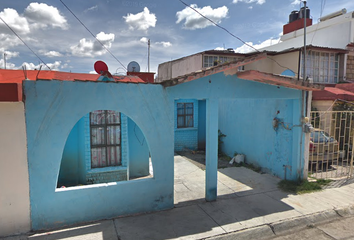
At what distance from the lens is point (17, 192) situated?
4367mm

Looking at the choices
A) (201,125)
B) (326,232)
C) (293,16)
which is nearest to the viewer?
(326,232)

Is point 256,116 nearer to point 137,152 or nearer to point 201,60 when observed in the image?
point 137,152

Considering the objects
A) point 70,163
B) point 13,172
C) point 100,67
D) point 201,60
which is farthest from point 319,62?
point 13,172

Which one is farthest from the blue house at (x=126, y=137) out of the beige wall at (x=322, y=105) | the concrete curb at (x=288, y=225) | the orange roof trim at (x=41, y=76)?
the beige wall at (x=322, y=105)

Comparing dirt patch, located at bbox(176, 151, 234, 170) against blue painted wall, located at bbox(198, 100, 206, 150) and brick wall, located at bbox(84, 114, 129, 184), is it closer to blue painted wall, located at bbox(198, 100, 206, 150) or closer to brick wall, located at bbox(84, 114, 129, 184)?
blue painted wall, located at bbox(198, 100, 206, 150)

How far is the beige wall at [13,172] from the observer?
13.9 ft

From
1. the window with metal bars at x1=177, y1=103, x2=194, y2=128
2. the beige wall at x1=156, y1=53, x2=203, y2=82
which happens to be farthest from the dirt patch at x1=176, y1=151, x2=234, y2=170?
the beige wall at x1=156, y1=53, x2=203, y2=82

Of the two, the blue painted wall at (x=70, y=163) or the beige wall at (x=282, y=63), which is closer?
the blue painted wall at (x=70, y=163)

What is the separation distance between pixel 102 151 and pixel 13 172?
2.66 meters

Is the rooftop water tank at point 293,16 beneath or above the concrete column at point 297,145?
above

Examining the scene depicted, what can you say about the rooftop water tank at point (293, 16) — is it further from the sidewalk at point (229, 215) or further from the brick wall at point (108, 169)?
the brick wall at point (108, 169)

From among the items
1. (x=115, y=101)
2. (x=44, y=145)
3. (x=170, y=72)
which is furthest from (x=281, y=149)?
(x=170, y=72)

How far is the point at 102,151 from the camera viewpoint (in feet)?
22.4

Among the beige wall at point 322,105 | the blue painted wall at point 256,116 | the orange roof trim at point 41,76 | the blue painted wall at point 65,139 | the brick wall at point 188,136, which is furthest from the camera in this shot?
the brick wall at point 188,136
